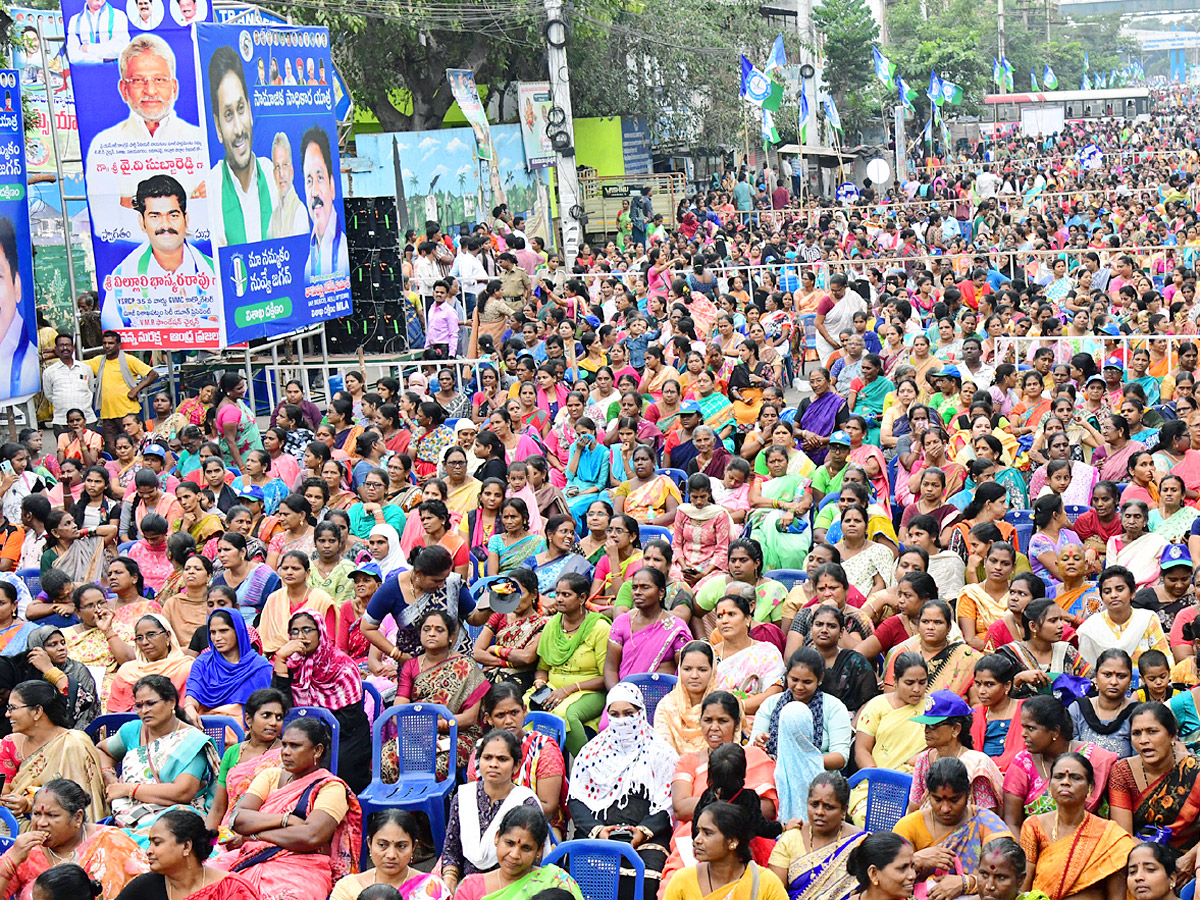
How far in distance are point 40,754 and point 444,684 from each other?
1702mm

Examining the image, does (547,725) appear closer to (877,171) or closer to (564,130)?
(564,130)

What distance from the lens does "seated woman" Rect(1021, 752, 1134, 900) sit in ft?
→ 16.8

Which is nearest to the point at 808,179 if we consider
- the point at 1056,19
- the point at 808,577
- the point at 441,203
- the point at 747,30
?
the point at 747,30

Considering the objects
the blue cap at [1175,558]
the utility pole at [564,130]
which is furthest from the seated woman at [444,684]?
the utility pole at [564,130]

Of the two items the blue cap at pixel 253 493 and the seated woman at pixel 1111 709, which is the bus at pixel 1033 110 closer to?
the blue cap at pixel 253 493

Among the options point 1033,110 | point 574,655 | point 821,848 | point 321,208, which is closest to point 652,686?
point 574,655

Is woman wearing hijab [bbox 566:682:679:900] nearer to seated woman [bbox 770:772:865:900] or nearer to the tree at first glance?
seated woman [bbox 770:772:865:900]

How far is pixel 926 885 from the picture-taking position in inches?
201

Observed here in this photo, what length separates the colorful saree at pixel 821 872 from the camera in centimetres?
512

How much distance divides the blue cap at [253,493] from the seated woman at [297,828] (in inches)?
173

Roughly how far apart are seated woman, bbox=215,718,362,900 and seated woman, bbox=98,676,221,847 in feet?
1.31

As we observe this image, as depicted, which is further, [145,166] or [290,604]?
[145,166]

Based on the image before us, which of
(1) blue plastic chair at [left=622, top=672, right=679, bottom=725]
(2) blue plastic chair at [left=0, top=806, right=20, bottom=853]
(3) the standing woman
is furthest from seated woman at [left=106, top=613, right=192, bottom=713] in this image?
(3) the standing woman

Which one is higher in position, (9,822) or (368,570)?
(368,570)
